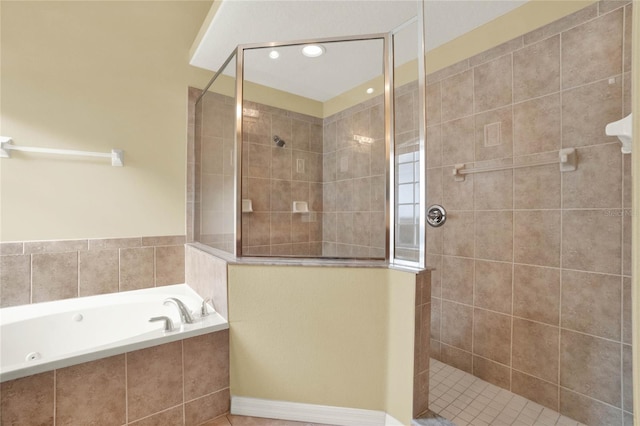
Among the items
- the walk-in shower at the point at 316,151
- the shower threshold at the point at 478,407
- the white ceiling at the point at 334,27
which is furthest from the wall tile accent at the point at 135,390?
the white ceiling at the point at 334,27

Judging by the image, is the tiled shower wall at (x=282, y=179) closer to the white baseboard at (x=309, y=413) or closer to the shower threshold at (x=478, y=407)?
the white baseboard at (x=309, y=413)

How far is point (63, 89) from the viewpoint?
6.23 ft

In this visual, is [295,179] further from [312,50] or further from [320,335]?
[320,335]

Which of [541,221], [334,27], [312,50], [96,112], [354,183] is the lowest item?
[541,221]

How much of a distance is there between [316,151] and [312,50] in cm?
83

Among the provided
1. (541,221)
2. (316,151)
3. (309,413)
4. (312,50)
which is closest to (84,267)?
(309,413)

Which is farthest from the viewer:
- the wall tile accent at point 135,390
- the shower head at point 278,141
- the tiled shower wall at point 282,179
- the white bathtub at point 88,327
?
the shower head at point 278,141

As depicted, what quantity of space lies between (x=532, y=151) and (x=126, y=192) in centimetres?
274

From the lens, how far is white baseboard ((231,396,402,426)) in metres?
1.43

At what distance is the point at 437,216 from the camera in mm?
1958

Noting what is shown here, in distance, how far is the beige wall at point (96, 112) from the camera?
1.78 m

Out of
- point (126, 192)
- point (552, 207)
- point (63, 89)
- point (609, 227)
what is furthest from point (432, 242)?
point (63, 89)

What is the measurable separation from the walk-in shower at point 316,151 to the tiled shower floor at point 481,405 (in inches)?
34.9

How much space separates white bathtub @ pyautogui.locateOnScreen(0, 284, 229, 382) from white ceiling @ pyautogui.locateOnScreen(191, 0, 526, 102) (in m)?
1.61
